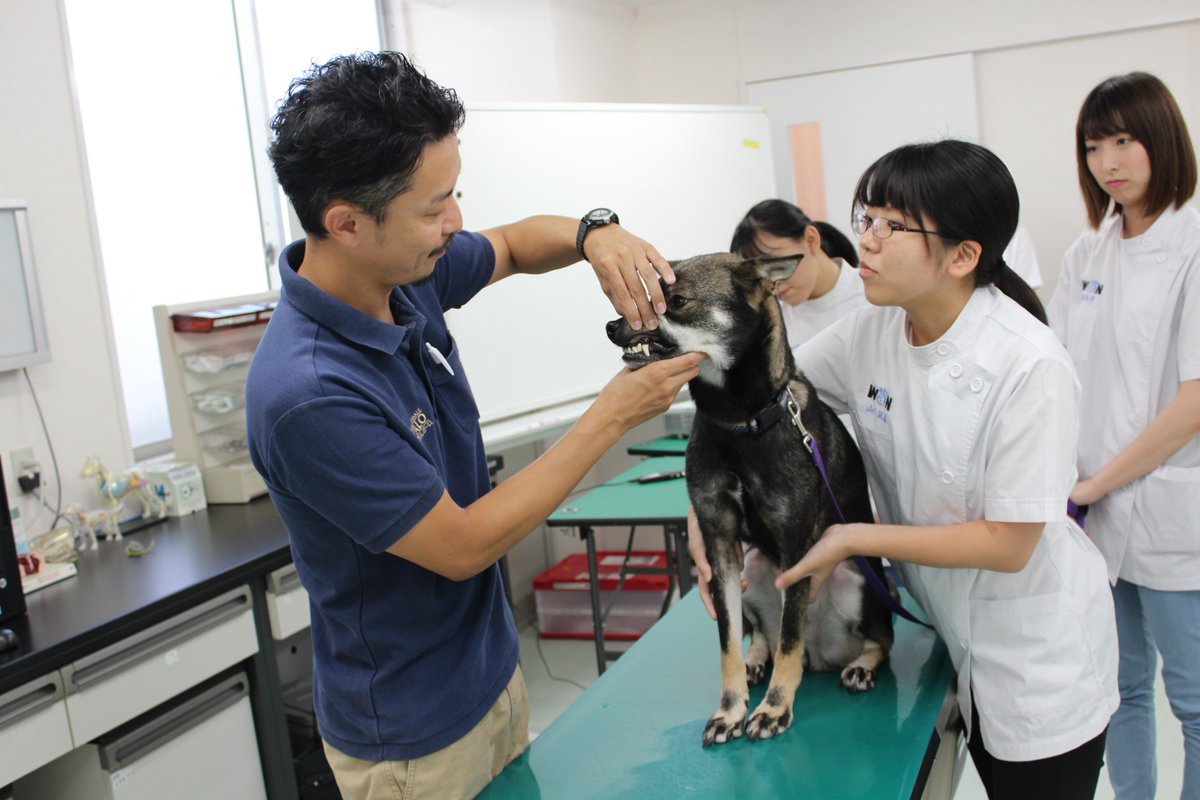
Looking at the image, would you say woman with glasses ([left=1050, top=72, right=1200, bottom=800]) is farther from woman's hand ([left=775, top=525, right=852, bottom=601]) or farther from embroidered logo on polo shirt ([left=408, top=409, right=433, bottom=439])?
embroidered logo on polo shirt ([left=408, top=409, right=433, bottom=439])

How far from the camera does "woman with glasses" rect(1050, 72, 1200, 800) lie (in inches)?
80.6

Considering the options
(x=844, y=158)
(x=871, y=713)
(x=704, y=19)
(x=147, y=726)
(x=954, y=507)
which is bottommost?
(x=147, y=726)

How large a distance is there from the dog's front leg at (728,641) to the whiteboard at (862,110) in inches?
165

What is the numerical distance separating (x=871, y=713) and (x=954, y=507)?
1.21 ft

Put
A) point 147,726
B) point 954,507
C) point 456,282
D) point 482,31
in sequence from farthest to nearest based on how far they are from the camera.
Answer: point 482,31, point 147,726, point 456,282, point 954,507

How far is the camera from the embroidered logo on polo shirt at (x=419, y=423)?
132cm

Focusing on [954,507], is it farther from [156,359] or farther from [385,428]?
[156,359]

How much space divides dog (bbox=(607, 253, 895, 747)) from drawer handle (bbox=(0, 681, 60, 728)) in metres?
1.49

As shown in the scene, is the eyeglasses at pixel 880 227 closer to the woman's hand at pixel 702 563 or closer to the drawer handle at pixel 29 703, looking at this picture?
the woman's hand at pixel 702 563

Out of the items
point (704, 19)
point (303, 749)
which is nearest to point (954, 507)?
point (303, 749)

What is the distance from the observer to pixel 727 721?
153 centimetres

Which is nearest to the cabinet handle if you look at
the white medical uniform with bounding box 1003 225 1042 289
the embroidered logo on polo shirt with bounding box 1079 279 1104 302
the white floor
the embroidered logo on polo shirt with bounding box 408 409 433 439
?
the white floor

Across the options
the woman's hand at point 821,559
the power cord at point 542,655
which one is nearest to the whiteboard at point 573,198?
the power cord at point 542,655

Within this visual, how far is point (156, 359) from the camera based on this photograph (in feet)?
12.0
